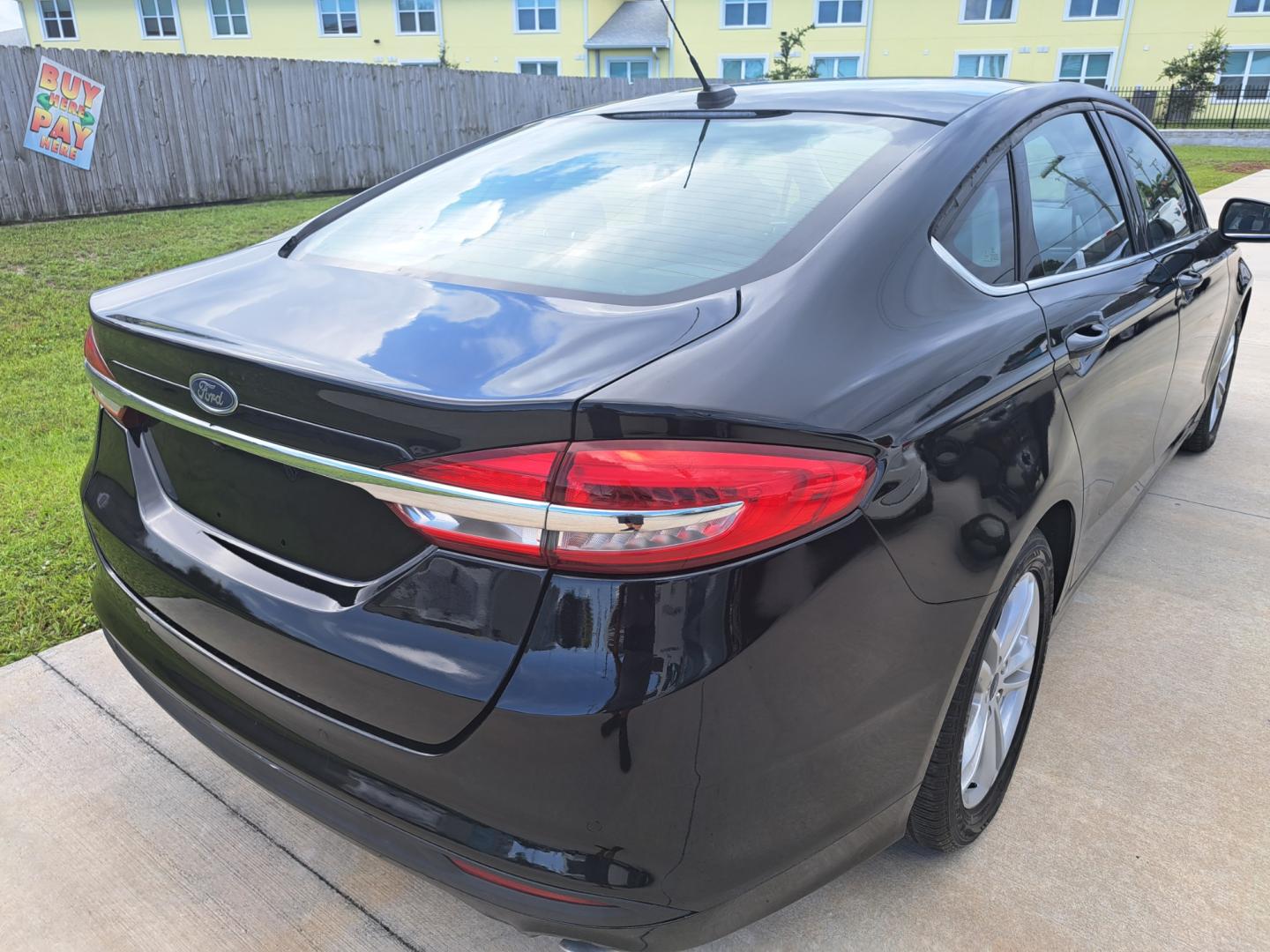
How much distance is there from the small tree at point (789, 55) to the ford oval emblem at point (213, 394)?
3699 cm

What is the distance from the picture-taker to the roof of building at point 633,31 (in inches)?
1458

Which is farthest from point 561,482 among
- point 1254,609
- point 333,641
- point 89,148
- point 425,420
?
point 89,148

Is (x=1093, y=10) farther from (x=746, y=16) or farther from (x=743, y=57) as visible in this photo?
(x=743, y=57)

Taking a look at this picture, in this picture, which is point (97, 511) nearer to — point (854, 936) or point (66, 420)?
point (854, 936)

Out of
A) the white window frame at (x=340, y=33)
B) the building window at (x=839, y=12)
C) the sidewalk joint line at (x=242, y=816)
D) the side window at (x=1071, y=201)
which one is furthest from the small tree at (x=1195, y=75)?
the sidewalk joint line at (x=242, y=816)

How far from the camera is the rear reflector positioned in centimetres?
143

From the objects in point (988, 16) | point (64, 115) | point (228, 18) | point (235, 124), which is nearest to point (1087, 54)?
point (988, 16)

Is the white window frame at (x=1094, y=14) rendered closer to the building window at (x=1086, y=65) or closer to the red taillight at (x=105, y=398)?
the building window at (x=1086, y=65)

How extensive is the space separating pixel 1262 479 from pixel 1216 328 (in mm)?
989

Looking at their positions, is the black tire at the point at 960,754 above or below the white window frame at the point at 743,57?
below

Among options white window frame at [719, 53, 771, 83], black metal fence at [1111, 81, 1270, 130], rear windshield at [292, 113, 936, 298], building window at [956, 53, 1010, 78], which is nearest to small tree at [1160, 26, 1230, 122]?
black metal fence at [1111, 81, 1270, 130]

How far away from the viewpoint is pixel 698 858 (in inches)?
56.7

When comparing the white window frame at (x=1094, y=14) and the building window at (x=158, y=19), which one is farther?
the building window at (x=158, y=19)

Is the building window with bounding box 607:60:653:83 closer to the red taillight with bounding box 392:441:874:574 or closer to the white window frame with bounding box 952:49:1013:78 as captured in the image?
the white window frame with bounding box 952:49:1013:78
